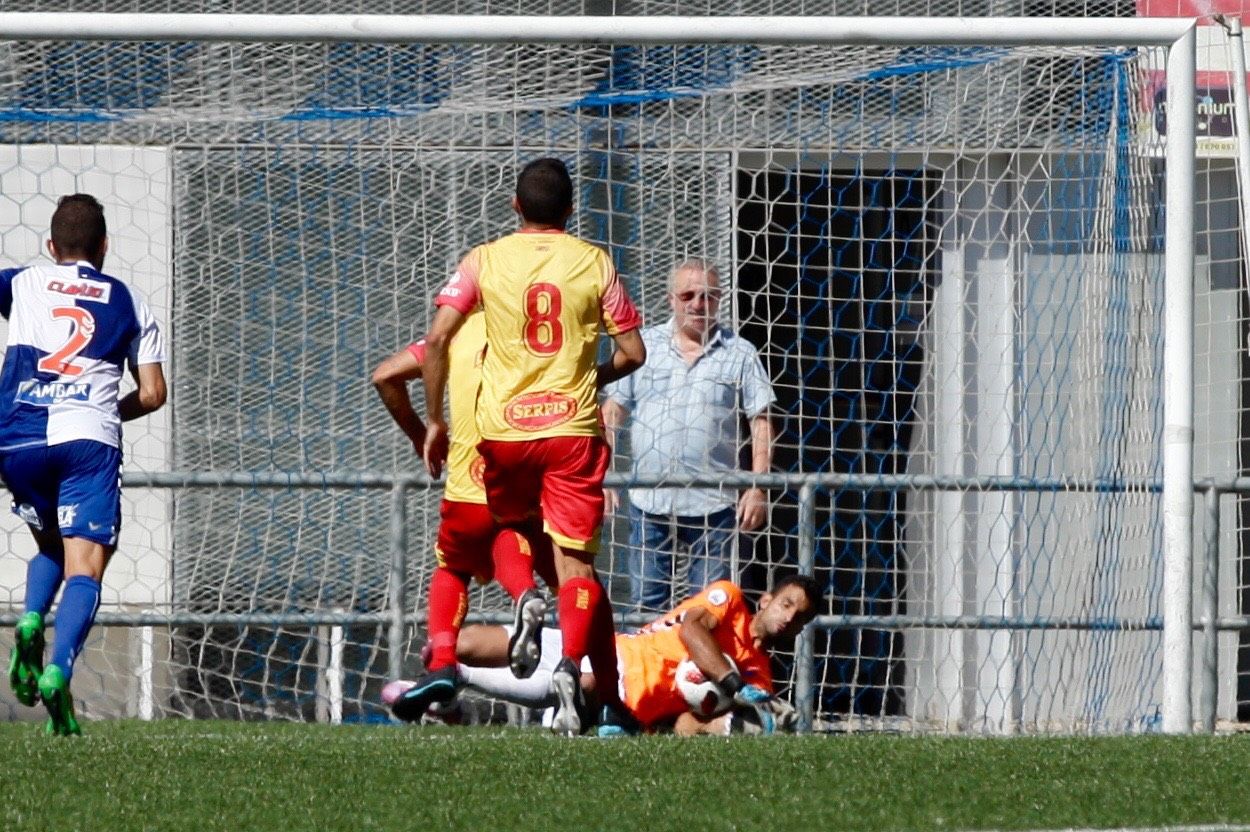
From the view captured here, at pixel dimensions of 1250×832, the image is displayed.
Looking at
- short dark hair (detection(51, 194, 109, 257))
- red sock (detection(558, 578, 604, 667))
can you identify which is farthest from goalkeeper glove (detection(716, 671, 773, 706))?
short dark hair (detection(51, 194, 109, 257))

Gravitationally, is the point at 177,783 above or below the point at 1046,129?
below

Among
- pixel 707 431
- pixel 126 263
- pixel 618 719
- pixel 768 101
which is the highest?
pixel 768 101

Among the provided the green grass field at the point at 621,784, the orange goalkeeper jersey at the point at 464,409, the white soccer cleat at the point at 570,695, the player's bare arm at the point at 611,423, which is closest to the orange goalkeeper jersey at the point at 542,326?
the orange goalkeeper jersey at the point at 464,409

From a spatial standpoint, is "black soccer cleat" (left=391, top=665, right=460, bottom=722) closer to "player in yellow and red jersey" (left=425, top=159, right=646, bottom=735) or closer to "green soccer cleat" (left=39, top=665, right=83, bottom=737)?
"player in yellow and red jersey" (left=425, top=159, right=646, bottom=735)

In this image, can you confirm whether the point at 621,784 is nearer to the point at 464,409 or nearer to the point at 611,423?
the point at 464,409

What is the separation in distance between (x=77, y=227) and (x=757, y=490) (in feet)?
9.95

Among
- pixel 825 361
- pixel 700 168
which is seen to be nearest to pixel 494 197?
pixel 700 168

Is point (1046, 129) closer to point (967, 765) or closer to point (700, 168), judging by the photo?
point (700, 168)

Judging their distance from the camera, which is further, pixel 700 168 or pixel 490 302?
pixel 700 168

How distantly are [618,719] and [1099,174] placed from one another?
10.2 ft

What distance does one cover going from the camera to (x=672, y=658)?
7512 millimetres

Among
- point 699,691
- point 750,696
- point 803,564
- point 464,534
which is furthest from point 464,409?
point 803,564

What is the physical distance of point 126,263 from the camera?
9008 millimetres

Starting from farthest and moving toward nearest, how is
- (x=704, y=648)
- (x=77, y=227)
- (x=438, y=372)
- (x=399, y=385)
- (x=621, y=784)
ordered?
(x=704, y=648)
(x=399, y=385)
(x=77, y=227)
(x=438, y=372)
(x=621, y=784)
